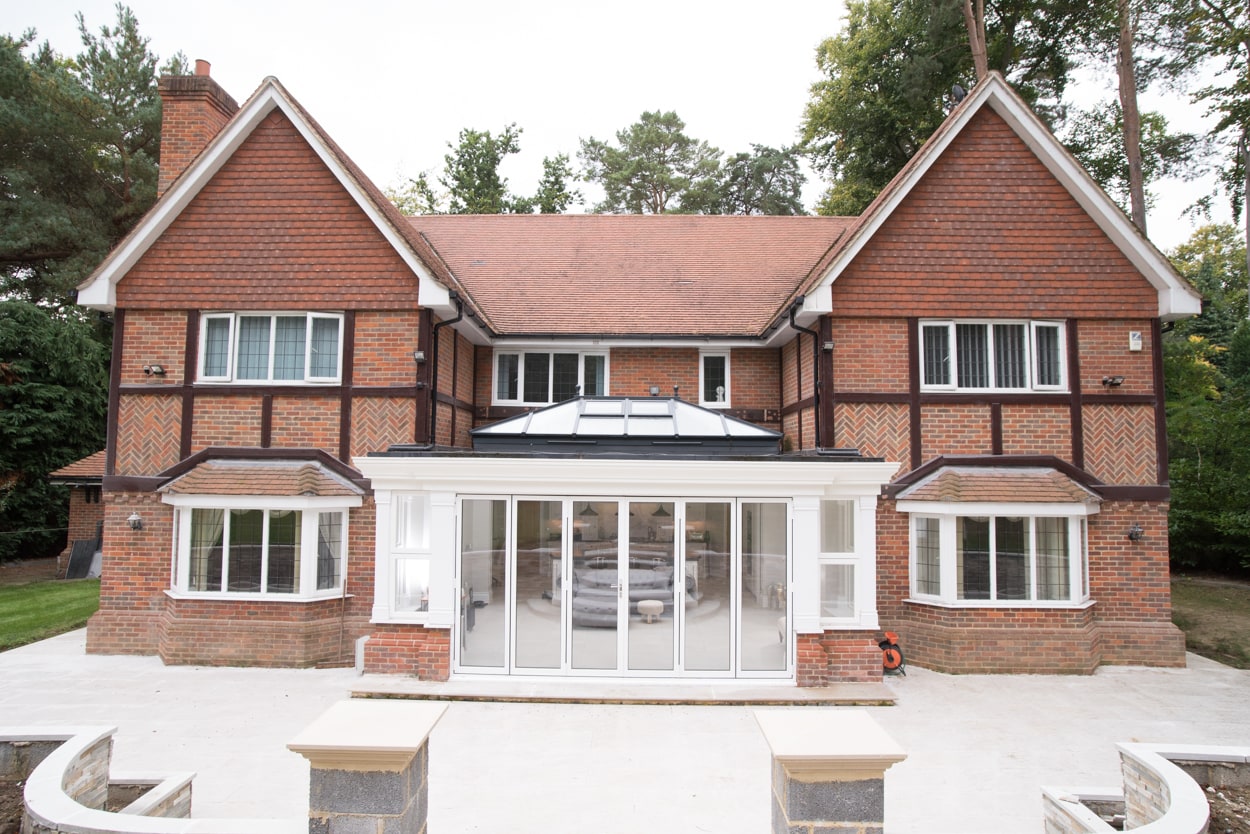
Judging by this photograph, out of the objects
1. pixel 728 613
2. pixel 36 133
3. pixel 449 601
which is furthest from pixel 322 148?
pixel 36 133

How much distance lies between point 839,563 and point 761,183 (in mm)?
33149

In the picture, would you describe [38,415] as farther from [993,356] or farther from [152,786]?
[993,356]

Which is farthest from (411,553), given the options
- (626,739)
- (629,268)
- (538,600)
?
(629,268)

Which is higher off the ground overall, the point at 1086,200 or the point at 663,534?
the point at 1086,200

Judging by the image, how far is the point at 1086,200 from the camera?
11.3m

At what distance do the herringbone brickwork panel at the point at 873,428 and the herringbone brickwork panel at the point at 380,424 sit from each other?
261 inches

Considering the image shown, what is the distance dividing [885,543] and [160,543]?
11.1 m

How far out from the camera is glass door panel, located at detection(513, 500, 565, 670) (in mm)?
9094

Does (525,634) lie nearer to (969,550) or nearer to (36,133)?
(969,550)

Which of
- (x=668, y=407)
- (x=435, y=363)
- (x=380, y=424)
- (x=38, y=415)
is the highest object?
(x=435, y=363)

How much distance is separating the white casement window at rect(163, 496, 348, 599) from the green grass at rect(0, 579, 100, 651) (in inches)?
151

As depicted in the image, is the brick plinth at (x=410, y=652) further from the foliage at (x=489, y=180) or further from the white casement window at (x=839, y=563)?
the foliage at (x=489, y=180)

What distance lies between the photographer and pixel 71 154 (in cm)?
2502

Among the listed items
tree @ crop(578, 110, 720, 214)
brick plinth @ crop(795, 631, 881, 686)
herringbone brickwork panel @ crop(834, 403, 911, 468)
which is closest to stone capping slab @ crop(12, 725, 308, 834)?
brick plinth @ crop(795, 631, 881, 686)
